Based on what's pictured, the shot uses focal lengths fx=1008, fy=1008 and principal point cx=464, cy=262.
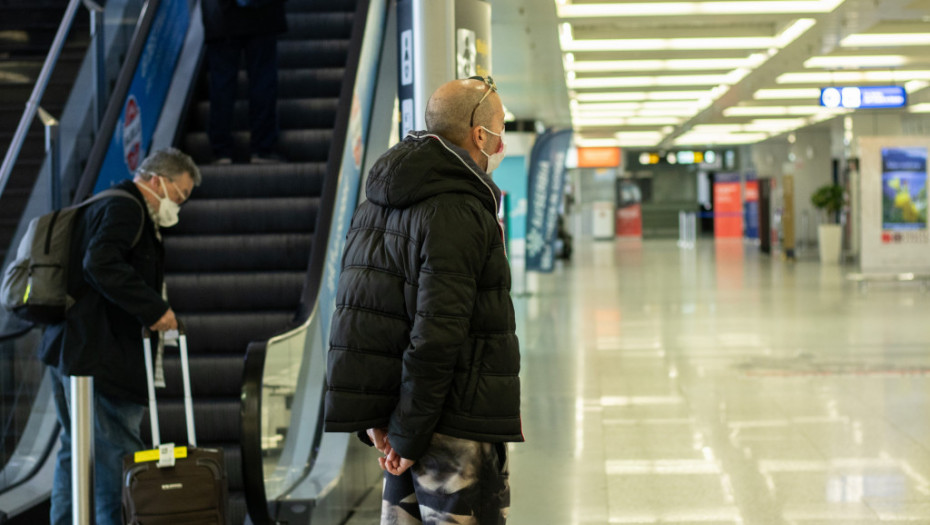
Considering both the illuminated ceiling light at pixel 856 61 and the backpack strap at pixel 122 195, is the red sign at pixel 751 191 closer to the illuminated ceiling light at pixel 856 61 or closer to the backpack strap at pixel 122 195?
the illuminated ceiling light at pixel 856 61

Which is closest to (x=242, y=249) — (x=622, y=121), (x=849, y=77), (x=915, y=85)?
(x=849, y=77)

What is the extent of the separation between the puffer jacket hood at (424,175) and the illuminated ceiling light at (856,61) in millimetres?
13597

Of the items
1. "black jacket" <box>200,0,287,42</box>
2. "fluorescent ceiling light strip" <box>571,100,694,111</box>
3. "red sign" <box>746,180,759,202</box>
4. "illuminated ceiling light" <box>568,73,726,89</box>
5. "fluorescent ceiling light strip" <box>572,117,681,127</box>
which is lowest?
"red sign" <box>746,180,759,202</box>

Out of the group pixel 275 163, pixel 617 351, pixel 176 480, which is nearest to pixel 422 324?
pixel 176 480

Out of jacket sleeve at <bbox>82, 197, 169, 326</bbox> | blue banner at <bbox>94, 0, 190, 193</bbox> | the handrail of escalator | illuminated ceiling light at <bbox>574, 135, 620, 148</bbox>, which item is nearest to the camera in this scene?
jacket sleeve at <bbox>82, 197, 169, 326</bbox>

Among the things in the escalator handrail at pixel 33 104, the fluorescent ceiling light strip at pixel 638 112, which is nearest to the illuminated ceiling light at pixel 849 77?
the fluorescent ceiling light strip at pixel 638 112

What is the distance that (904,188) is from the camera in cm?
1655

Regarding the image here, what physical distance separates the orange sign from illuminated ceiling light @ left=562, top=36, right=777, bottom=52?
21363 mm

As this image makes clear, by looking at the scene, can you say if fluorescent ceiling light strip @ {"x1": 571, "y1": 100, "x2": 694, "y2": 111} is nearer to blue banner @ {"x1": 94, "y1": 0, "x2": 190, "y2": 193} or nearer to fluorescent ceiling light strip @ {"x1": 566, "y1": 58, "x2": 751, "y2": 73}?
fluorescent ceiling light strip @ {"x1": 566, "y1": 58, "x2": 751, "y2": 73}

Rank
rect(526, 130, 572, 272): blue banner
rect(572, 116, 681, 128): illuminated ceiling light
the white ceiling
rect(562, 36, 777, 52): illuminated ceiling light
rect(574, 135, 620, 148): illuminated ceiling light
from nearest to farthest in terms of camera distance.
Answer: the white ceiling
rect(562, 36, 777, 52): illuminated ceiling light
rect(526, 130, 572, 272): blue banner
rect(572, 116, 681, 128): illuminated ceiling light
rect(574, 135, 620, 148): illuminated ceiling light

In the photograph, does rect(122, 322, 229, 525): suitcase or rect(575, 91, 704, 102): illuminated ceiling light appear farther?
rect(575, 91, 704, 102): illuminated ceiling light

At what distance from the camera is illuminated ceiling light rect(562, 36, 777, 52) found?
13008 mm

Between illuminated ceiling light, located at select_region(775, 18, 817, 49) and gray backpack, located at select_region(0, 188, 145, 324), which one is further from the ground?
illuminated ceiling light, located at select_region(775, 18, 817, 49)

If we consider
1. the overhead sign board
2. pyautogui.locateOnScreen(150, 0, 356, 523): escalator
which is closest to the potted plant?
the overhead sign board
